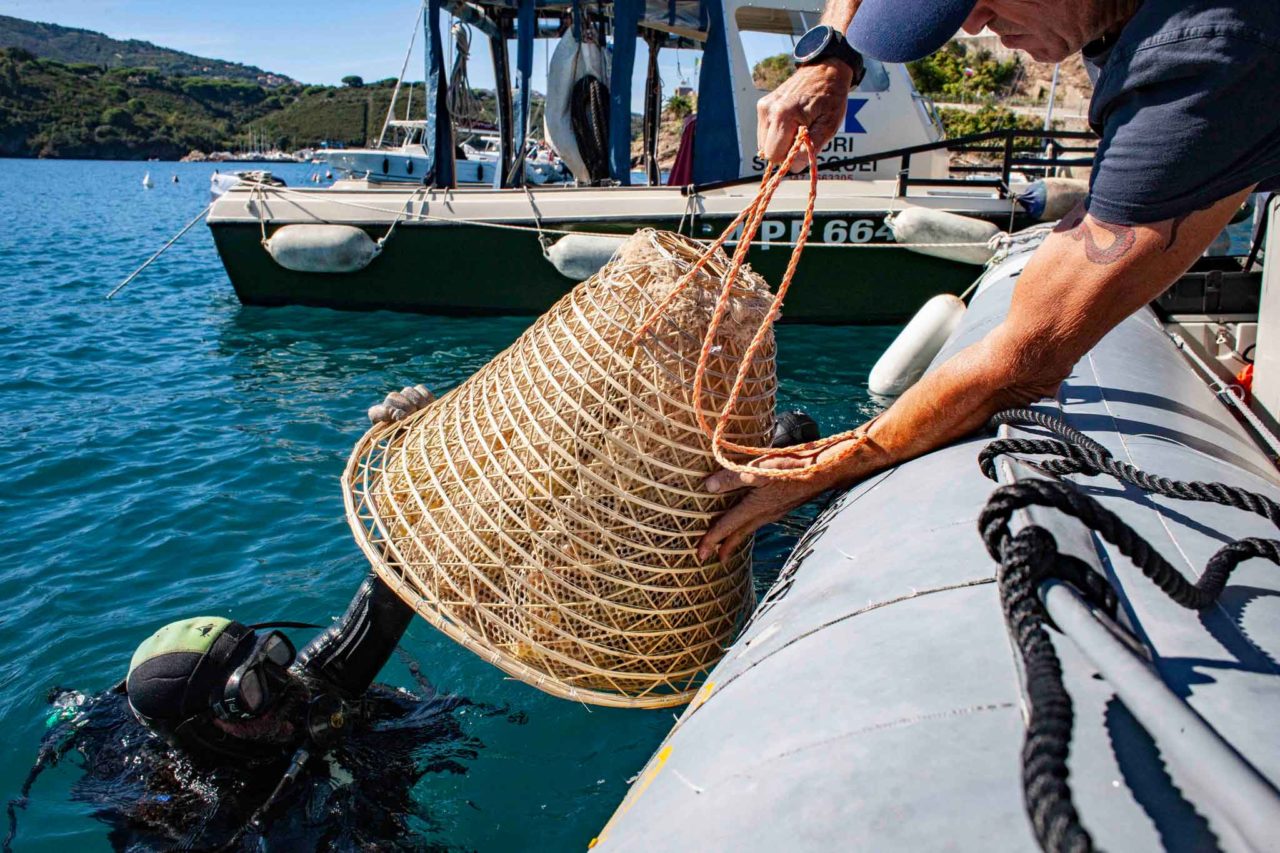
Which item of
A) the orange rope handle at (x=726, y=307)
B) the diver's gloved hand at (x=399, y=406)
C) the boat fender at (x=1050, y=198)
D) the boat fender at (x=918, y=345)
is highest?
the boat fender at (x=1050, y=198)

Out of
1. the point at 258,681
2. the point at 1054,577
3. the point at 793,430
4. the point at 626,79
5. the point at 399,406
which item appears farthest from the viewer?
the point at 626,79

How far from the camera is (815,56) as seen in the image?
87.0 inches

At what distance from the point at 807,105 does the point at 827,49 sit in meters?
0.14

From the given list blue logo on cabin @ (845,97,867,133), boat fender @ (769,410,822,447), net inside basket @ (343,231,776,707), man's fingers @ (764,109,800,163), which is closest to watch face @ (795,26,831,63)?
man's fingers @ (764,109,800,163)

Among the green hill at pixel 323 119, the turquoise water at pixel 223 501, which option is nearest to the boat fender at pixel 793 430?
the turquoise water at pixel 223 501

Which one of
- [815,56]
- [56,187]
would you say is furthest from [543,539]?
[56,187]

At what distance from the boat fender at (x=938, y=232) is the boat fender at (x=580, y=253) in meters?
2.66

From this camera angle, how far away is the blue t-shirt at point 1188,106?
4.88 ft

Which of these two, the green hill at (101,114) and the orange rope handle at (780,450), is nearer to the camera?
the orange rope handle at (780,450)

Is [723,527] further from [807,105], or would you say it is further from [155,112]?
[155,112]

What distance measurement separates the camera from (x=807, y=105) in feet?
7.27

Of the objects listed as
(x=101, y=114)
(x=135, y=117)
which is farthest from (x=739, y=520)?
(x=135, y=117)

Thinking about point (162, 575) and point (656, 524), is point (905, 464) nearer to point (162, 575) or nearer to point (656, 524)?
point (656, 524)

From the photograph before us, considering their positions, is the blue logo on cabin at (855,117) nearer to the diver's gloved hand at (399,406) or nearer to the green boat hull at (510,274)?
the green boat hull at (510,274)
